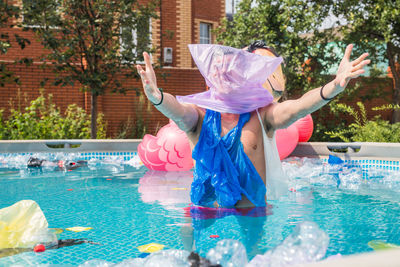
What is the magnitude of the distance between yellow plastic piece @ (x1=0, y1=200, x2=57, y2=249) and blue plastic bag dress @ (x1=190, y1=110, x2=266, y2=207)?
3.72ft

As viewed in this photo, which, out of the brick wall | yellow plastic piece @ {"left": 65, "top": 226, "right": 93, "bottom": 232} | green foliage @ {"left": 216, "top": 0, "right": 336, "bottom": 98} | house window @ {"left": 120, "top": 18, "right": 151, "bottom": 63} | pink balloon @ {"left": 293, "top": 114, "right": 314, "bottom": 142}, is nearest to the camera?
yellow plastic piece @ {"left": 65, "top": 226, "right": 93, "bottom": 232}

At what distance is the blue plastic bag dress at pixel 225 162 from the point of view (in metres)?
2.95

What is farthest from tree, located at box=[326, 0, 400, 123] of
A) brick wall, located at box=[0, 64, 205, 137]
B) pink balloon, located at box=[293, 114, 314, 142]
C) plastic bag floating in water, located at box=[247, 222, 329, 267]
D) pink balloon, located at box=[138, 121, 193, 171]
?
plastic bag floating in water, located at box=[247, 222, 329, 267]

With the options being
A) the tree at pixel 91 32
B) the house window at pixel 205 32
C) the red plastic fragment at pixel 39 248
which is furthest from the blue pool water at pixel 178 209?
the house window at pixel 205 32

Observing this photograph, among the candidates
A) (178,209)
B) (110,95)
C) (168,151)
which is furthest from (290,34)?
(178,209)

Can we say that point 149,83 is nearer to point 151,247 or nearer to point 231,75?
point 231,75

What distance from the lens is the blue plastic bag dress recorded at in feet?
9.68

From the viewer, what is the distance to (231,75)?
2.79m

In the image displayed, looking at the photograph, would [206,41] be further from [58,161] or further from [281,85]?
[281,85]

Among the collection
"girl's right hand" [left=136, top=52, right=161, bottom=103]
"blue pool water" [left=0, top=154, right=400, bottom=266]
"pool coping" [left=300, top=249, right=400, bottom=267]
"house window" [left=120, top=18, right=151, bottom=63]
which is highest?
"house window" [left=120, top=18, right=151, bottom=63]

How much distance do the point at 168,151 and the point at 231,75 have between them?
307 centimetres

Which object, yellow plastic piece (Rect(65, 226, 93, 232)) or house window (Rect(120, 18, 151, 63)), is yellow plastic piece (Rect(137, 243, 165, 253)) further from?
house window (Rect(120, 18, 151, 63))

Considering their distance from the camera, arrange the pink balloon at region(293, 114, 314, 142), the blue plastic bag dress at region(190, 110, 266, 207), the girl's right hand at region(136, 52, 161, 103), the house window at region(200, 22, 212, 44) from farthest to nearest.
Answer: the house window at region(200, 22, 212, 44) → the pink balloon at region(293, 114, 314, 142) → the blue plastic bag dress at region(190, 110, 266, 207) → the girl's right hand at region(136, 52, 161, 103)

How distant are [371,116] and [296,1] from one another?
16.3 feet
